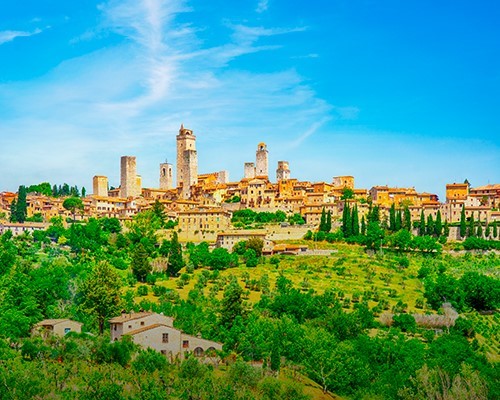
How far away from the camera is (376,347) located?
133 ft

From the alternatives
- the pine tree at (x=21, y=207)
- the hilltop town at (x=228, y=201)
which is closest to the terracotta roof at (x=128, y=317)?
the hilltop town at (x=228, y=201)

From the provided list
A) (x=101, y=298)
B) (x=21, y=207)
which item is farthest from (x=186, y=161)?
(x=101, y=298)

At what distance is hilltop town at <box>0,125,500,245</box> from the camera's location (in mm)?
79312

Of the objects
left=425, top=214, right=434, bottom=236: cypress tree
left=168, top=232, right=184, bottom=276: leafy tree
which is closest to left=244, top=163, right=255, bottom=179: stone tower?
left=425, top=214, right=434, bottom=236: cypress tree

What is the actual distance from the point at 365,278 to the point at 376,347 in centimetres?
2189

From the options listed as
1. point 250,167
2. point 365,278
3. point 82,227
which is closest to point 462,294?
point 365,278

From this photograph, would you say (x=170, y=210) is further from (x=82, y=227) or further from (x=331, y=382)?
(x=331, y=382)

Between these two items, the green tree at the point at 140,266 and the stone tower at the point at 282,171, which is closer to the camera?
the green tree at the point at 140,266

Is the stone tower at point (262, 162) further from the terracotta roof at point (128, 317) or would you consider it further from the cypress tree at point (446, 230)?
the terracotta roof at point (128, 317)

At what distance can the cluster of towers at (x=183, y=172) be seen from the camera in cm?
10569

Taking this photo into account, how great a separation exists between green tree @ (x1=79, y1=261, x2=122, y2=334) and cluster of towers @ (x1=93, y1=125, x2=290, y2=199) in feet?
184

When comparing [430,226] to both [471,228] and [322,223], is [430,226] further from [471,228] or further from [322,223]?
[322,223]

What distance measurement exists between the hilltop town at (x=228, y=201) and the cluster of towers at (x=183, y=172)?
0.48 ft

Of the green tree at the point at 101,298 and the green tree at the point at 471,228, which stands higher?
the green tree at the point at 471,228
